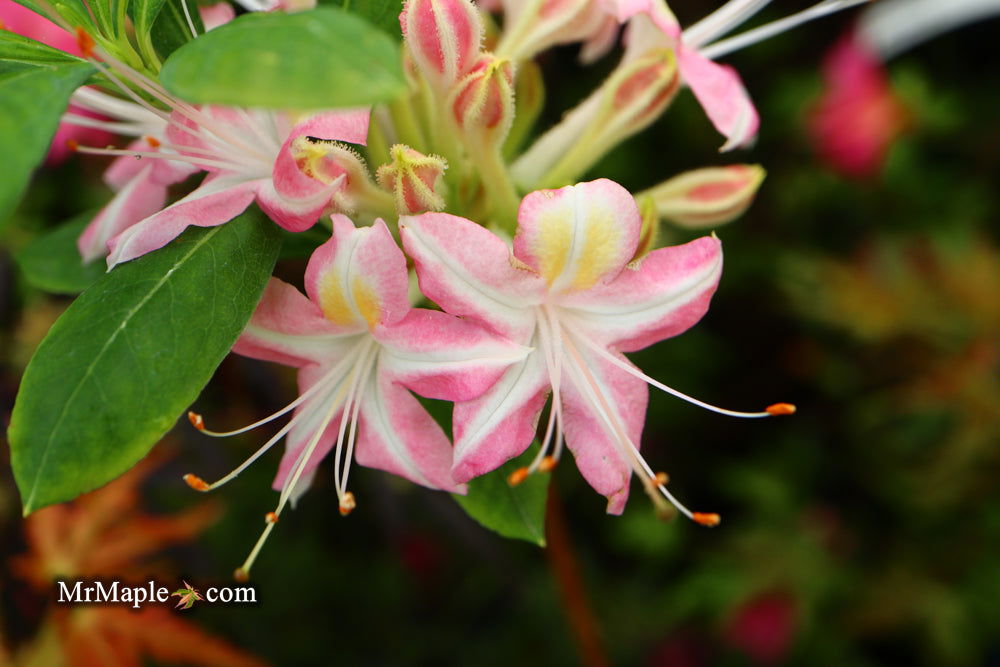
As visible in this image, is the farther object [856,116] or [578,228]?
[856,116]

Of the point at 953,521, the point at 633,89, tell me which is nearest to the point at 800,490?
the point at 953,521

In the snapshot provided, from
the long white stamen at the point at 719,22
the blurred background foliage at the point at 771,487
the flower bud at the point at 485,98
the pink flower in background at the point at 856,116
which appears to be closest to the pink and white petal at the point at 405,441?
the flower bud at the point at 485,98

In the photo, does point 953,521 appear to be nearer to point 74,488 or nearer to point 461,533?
point 461,533

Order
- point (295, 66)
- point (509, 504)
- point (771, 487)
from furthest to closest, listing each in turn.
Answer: point (771, 487) < point (509, 504) < point (295, 66)

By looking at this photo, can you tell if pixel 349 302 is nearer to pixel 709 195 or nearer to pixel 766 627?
pixel 709 195

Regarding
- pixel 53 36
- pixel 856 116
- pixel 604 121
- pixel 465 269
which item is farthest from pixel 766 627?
pixel 53 36

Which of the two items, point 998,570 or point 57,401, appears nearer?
point 57,401
